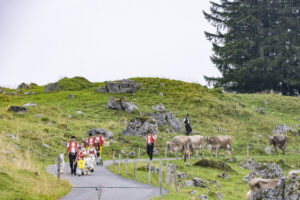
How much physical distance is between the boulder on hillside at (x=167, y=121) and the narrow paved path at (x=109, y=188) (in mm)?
23159

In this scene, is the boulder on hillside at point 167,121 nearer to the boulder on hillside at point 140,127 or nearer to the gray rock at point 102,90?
the boulder on hillside at point 140,127

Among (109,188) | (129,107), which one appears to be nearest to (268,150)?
(129,107)

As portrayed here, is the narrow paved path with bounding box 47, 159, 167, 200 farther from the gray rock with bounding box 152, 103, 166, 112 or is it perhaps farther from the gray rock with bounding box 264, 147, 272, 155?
the gray rock with bounding box 152, 103, 166, 112

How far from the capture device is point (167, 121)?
4941 centimetres

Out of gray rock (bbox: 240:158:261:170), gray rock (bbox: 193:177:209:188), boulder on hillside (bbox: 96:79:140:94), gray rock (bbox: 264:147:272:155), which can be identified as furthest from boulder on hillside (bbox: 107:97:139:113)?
gray rock (bbox: 193:177:209:188)

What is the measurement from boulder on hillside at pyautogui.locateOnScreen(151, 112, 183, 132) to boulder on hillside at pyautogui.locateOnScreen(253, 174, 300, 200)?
3655cm

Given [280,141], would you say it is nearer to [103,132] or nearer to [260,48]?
[103,132]

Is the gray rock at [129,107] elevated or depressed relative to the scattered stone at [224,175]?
elevated

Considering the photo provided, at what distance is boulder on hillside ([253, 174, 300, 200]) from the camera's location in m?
11.2

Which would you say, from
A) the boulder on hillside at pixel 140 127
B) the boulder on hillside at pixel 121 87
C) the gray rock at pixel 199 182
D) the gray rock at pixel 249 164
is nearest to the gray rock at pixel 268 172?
the gray rock at pixel 199 182

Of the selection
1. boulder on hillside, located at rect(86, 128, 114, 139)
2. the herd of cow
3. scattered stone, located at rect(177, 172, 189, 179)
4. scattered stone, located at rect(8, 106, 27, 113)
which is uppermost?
scattered stone, located at rect(8, 106, 27, 113)

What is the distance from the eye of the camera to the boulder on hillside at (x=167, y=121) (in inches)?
1925

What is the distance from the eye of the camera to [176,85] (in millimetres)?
73688

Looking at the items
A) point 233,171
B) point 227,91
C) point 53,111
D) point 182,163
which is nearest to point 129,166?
point 182,163
